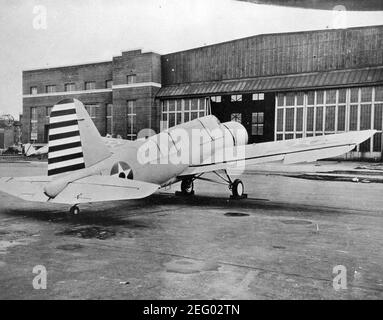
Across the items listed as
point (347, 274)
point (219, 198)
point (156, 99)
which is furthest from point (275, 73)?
point (347, 274)

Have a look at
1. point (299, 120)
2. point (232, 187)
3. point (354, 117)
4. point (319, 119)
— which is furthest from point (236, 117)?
point (232, 187)

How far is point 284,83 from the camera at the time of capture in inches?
1257

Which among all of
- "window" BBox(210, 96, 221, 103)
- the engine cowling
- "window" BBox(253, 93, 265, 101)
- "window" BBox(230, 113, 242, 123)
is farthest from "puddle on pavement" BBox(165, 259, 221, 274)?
"window" BBox(210, 96, 221, 103)

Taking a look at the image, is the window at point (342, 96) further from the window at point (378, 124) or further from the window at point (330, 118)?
the window at point (378, 124)

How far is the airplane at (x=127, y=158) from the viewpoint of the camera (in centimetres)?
820

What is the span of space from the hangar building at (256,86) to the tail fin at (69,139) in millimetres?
24819

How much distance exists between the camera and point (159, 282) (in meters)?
4.86

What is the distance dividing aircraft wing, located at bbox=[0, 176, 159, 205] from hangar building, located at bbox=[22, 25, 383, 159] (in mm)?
25447

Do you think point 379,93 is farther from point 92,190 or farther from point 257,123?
point 92,190

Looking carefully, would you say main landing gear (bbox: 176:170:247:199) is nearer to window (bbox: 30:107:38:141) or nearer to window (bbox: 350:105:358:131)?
window (bbox: 350:105:358:131)

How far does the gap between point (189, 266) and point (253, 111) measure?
2919cm

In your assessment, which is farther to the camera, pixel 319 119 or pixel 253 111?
pixel 253 111

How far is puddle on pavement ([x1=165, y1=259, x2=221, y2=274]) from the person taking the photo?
17.6ft

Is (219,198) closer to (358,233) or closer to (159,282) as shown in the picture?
(358,233)
